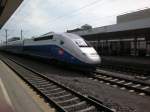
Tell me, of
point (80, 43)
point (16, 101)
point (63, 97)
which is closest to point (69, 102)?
point (63, 97)

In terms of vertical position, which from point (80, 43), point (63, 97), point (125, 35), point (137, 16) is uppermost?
point (137, 16)

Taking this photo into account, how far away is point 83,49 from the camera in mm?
16672

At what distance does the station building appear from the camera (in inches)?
989

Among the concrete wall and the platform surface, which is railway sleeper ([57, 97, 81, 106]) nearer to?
the platform surface

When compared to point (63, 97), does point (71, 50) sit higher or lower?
higher

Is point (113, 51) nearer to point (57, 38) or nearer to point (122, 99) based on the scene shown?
point (57, 38)

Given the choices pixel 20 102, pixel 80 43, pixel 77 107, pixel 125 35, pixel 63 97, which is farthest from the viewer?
pixel 125 35

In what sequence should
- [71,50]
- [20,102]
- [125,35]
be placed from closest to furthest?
[20,102]
[71,50]
[125,35]

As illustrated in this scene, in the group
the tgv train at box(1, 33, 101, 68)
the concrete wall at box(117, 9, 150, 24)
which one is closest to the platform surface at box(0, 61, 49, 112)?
the tgv train at box(1, 33, 101, 68)

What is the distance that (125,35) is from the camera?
1371 inches

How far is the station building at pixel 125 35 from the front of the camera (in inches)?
989

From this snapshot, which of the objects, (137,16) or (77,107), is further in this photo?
(137,16)

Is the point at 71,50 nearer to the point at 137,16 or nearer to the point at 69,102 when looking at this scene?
the point at 69,102

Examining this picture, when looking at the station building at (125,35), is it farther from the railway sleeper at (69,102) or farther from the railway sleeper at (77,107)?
the railway sleeper at (77,107)
